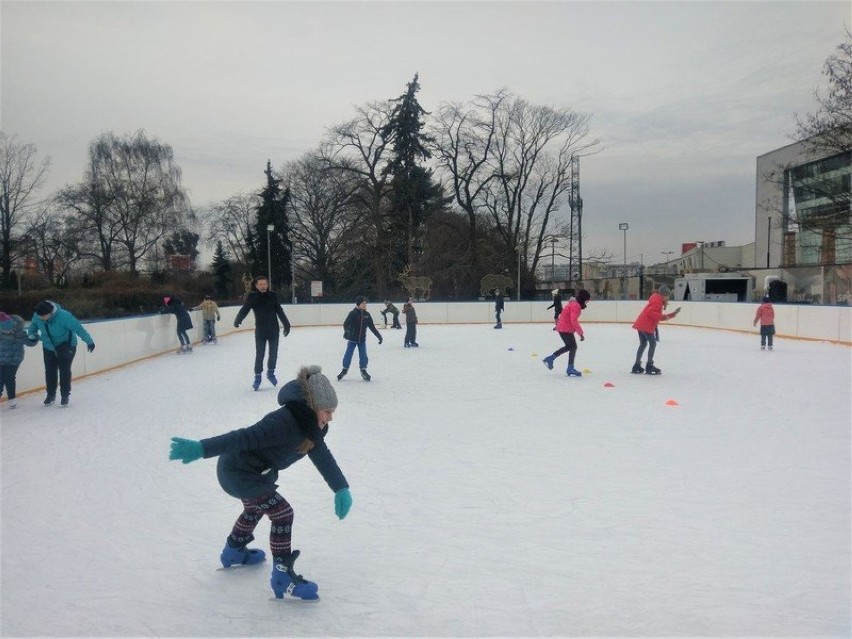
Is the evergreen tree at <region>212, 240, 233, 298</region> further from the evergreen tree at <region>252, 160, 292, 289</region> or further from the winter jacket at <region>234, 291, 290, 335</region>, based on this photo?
the winter jacket at <region>234, 291, 290, 335</region>

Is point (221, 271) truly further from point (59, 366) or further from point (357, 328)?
point (59, 366)

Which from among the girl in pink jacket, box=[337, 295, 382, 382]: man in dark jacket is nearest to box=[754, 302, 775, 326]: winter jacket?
the girl in pink jacket

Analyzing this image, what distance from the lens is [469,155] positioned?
33125 millimetres

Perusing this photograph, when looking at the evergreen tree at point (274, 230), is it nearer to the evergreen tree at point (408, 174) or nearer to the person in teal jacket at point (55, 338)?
the evergreen tree at point (408, 174)

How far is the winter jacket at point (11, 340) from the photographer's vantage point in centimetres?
716

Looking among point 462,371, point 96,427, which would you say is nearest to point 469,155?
point 462,371

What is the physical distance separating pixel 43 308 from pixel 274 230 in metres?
32.0

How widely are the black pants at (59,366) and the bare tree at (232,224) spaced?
37201 millimetres

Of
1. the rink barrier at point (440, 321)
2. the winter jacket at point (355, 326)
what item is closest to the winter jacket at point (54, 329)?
the rink barrier at point (440, 321)

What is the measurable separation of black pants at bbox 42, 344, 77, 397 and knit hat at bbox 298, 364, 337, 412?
233 inches

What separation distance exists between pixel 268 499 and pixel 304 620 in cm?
53

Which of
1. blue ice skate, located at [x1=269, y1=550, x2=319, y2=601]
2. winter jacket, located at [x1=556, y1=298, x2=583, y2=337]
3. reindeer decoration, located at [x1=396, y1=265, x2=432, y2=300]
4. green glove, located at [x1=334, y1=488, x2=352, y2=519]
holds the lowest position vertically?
blue ice skate, located at [x1=269, y1=550, x2=319, y2=601]

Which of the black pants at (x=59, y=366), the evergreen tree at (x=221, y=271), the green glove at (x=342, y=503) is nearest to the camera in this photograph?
the green glove at (x=342, y=503)

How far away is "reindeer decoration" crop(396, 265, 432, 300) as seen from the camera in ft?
100
